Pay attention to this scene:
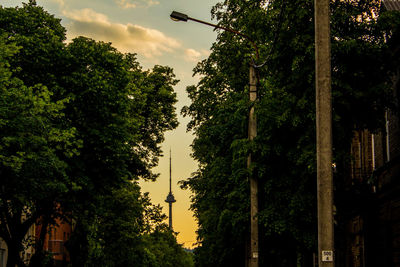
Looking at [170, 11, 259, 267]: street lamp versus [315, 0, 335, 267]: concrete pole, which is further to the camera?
[170, 11, 259, 267]: street lamp

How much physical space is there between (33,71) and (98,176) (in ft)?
17.6

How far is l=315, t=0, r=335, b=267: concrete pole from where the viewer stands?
916 cm

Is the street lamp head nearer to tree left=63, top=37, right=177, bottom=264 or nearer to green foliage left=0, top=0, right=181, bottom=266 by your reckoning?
green foliage left=0, top=0, right=181, bottom=266

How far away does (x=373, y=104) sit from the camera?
55.8 ft

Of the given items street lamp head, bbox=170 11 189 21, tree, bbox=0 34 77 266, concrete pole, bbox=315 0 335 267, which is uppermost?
street lamp head, bbox=170 11 189 21

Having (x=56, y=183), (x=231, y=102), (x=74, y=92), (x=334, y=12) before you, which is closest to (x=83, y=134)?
(x=74, y=92)

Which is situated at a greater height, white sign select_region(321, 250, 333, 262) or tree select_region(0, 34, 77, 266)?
tree select_region(0, 34, 77, 266)

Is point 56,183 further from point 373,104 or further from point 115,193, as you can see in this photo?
point 115,193

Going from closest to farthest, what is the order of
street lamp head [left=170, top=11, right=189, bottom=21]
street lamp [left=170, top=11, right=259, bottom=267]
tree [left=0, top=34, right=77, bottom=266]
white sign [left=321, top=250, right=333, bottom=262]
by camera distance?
white sign [left=321, top=250, right=333, bottom=262], street lamp [left=170, top=11, right=259, bottom=267], street lamp head [left=170, top=11, right=189, bottom=21], tree [left=0, top=34, right=77, bottom=266]

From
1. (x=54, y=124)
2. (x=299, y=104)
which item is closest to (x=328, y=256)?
(x=299, y=104)

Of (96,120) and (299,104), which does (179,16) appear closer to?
(299,104)

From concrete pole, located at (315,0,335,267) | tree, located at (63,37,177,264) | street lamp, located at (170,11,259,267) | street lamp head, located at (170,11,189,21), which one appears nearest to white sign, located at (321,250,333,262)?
concrete pole, located at (315,0,335,267)

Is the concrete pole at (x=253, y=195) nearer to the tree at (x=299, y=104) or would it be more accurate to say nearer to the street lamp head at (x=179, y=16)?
the tree at (x=299, y=104)

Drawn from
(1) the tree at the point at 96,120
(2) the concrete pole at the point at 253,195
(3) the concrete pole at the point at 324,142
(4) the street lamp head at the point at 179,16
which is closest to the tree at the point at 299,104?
(2) the concrete pole at the point at 253,195
